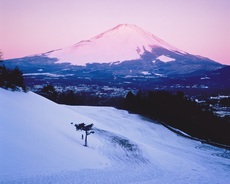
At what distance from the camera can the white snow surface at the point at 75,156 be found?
41.5 feet

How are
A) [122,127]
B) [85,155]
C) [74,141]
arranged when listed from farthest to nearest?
[122,127] < [74,141] < [85,155]

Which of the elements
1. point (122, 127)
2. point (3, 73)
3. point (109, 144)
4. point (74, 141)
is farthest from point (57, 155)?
point (122, 127)

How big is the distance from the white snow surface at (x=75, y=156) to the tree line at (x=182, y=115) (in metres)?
11.6

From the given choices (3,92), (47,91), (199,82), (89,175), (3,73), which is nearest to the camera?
(89,175)

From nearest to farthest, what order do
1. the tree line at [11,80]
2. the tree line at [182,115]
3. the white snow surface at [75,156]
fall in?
1. the white snow surface at [75,156]
2. the tree line at [11,80]
3. the tree line at [182,115]

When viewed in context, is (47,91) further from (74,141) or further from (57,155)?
(57,155)

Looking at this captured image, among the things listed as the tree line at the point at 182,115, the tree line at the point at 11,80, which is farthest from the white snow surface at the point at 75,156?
the tree line at the point at 182,115

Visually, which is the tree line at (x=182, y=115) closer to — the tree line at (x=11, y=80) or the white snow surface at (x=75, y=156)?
the white snow surface at (x=75, y=156)

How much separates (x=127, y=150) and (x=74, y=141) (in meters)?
4.31

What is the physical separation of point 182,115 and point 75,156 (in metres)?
29.5

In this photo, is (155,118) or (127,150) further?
(155,118)

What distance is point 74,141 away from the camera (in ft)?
62.0

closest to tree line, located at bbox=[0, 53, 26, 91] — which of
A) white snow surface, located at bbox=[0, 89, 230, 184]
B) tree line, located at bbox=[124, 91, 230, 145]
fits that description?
white snow surface, located at bbox=[0, 89, 230, 184]

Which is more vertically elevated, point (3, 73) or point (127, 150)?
point (3, 73)
